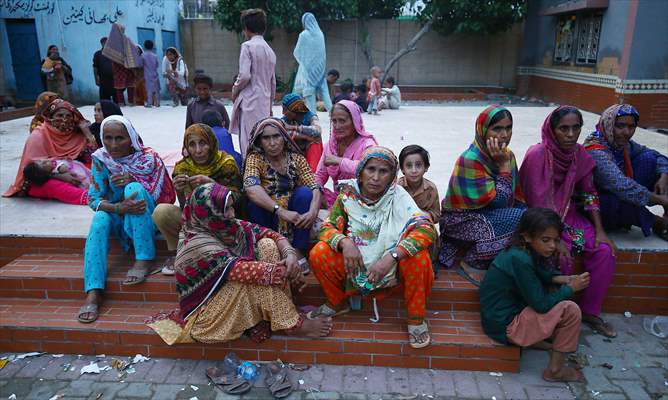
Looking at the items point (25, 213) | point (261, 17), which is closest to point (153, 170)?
point (25, 213)

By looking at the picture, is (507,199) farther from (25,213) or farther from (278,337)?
(25,213)

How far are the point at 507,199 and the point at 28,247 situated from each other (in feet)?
11.6

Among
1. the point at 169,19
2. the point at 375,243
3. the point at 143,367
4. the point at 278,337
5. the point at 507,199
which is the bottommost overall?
the point at 143,367

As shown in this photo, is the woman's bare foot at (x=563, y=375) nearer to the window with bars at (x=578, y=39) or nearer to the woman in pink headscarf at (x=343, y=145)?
the woman in pink headscarf at (x=343, y=145)

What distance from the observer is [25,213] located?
13.2 feet

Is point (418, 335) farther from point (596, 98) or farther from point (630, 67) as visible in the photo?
point (596, 98)

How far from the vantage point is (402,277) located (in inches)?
111

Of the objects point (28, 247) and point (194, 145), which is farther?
point (28, 247)

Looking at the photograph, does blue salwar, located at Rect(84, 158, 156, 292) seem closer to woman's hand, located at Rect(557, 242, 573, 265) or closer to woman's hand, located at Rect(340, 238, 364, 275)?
woman's hand, located at Rect(340, 238, 364, 275)

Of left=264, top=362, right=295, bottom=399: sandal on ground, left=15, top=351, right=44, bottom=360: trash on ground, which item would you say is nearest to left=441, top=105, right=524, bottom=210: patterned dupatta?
left=264, top=362, right=295, bottom=399: sandal on ground

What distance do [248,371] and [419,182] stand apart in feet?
5.32

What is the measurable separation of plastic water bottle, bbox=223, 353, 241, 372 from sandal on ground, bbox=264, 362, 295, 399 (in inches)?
7.2

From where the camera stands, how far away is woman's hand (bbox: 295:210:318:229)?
316cm

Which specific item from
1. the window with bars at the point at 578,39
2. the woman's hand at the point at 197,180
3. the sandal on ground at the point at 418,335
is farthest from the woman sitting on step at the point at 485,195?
the window with bars at the point at 578,39
